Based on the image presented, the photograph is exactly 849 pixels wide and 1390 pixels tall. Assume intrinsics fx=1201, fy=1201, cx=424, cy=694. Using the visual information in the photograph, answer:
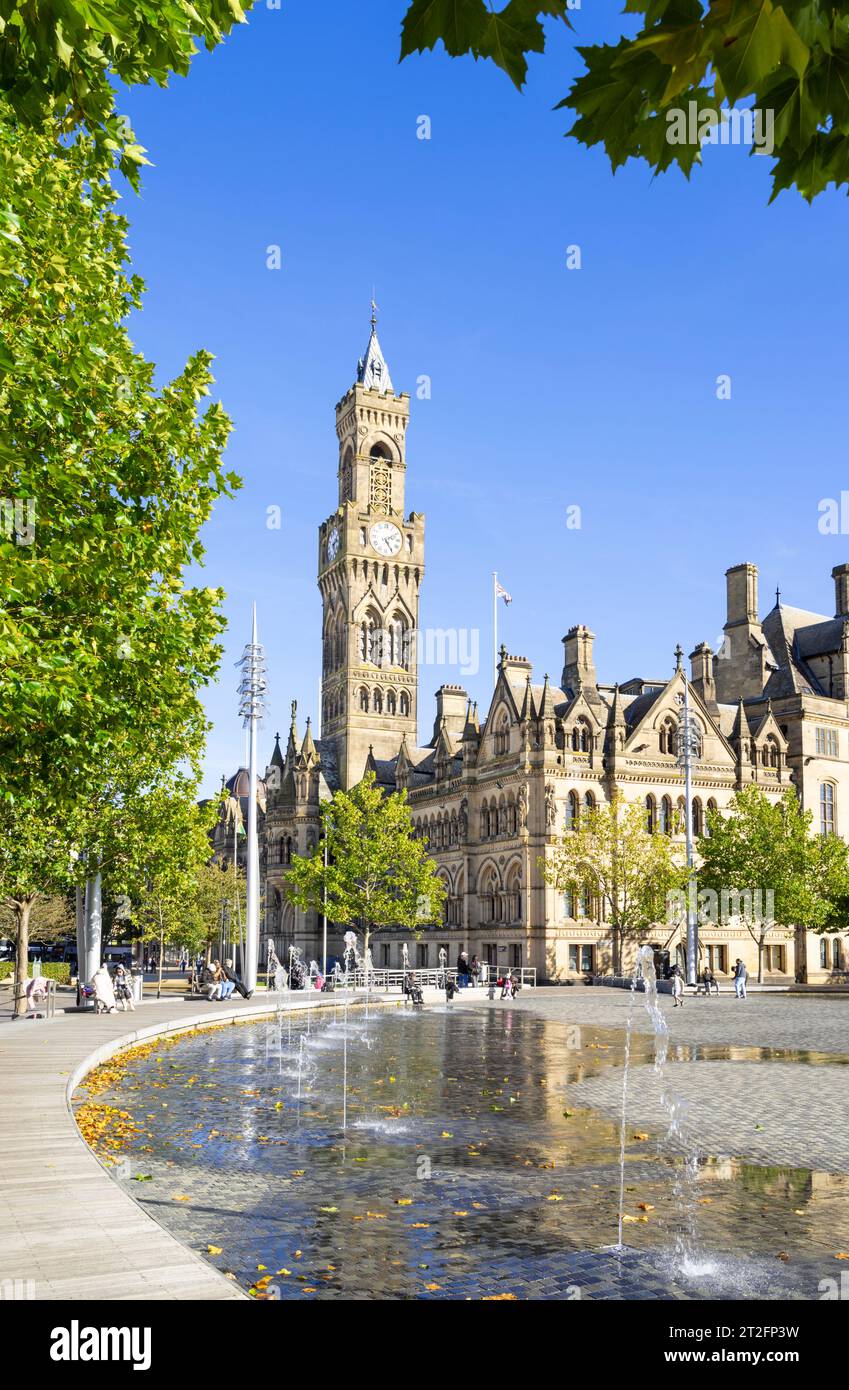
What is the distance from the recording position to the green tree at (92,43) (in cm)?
554

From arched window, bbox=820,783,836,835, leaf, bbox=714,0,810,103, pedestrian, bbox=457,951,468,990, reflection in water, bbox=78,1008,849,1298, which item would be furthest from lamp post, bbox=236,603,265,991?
arched window, bbox=820,783,836,835

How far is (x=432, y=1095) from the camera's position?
1927 centimetres

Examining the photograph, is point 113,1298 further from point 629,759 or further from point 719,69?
point 629,759

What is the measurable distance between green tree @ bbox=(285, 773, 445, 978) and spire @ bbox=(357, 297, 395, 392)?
49.1 metres

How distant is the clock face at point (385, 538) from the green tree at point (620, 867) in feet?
144

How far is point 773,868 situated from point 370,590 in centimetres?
4834

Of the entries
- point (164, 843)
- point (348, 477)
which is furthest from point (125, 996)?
point (348, 477)

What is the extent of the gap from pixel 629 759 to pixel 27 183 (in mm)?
57782

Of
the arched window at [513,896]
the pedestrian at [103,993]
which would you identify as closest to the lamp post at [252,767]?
the pedestrian at [103,993]

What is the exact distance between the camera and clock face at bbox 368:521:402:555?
102312 millimetres

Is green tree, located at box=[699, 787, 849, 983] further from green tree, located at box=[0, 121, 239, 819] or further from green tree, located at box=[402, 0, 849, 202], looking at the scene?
green tree, located at box=[402, 0, 849, 202]

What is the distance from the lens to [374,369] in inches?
4409
